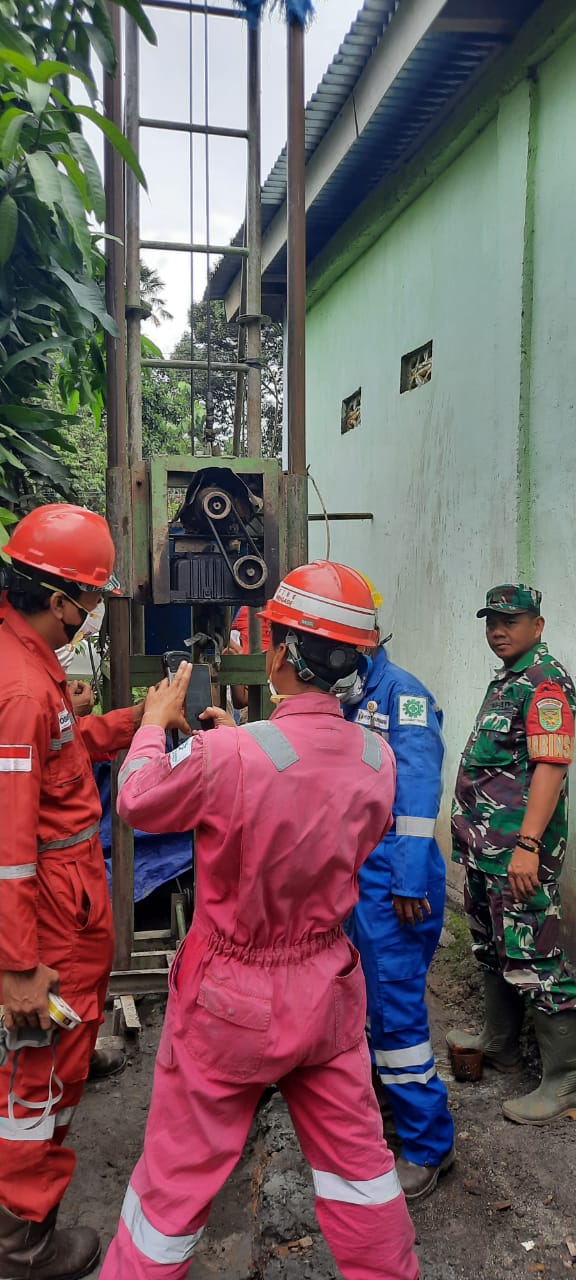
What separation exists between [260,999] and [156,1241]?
0.50m

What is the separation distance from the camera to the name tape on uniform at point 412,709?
2.94m

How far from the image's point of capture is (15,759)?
227cm

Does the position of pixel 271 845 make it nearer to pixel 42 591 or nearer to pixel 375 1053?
pixel 42 591

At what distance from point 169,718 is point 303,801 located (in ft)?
1.40

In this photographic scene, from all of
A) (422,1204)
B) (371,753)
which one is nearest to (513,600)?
(371,753)

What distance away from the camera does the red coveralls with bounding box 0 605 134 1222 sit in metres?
2.25

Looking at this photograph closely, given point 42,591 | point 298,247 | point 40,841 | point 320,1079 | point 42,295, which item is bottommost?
point 320,1079

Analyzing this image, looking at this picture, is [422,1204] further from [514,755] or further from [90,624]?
[90,624]

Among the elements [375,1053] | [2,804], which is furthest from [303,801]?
[375,1053]

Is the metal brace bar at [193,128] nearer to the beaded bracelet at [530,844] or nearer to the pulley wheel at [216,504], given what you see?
the pulley wheel at [216,504]

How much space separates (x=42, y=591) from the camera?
2.52 m

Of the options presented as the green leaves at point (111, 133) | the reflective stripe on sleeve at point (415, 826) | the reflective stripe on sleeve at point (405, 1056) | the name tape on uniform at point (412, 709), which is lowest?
the reflective stripe on sleeve at point (405, 1056)

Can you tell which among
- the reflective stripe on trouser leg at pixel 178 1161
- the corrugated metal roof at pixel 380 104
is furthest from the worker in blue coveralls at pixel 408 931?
the corrugated metal roof at pixel 380 104

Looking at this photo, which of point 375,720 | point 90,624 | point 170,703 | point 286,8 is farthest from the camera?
point 286,8
